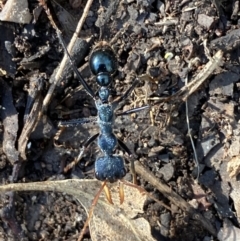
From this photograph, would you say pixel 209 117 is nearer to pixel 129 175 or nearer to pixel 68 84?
pixel 129 175

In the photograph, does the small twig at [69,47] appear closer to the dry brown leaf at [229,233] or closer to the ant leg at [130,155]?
the ant leg at [130,155]

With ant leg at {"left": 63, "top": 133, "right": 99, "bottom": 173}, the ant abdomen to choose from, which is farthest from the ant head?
the ant abdomen

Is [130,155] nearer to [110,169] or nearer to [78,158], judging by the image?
[110,169]

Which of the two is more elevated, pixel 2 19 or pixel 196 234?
pixel 2 19

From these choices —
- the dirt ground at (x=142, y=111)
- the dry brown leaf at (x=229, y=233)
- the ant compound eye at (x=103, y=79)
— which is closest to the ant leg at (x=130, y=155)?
the dirt ground at (x=142, y=111)

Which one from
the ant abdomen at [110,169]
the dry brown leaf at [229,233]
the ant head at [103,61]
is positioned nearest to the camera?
the ant abdomen at [110,169]

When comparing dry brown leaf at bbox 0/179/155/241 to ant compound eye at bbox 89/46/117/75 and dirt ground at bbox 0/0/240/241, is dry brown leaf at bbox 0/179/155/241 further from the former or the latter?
ant compound eye at bbox 89/46/117/75

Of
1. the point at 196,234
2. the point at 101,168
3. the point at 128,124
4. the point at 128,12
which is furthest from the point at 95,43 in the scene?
the point at 196,234
